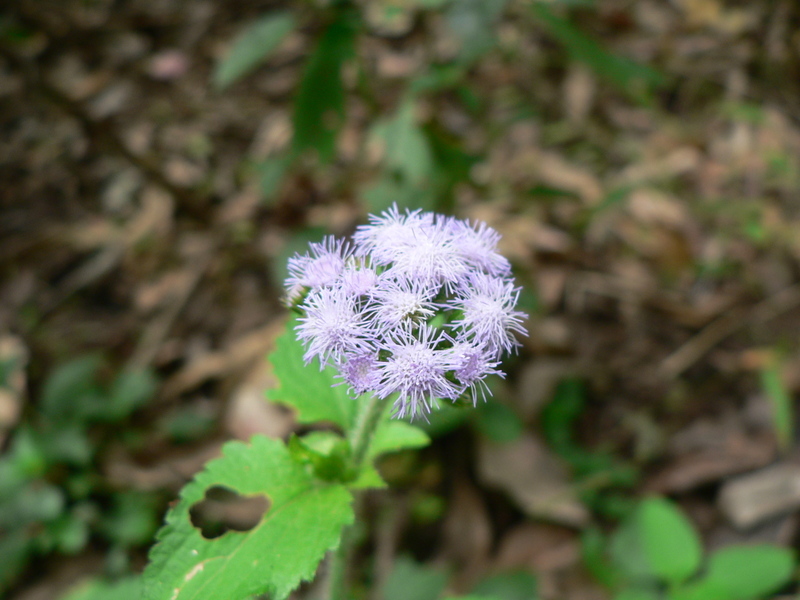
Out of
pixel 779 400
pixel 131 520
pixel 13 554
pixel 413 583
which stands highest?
pixel 779 400

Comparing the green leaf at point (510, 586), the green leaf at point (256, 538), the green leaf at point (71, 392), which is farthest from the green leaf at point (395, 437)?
the green leaf at point (71, 392)

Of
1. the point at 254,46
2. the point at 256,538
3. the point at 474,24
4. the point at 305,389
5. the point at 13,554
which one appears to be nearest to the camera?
the point at 256,538

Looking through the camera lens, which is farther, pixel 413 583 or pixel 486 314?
pixel 413 583

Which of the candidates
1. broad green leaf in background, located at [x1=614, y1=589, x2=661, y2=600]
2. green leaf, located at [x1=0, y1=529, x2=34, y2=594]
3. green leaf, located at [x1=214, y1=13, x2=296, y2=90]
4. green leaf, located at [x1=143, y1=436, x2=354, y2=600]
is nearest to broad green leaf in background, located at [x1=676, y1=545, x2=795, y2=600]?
broad green leaf in background, located at [x1=614, y1=589, x2=661, y2=600]

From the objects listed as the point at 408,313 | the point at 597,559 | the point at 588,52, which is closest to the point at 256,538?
the point at 408,313

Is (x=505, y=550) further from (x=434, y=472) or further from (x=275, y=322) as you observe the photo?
(x=275, y=322)

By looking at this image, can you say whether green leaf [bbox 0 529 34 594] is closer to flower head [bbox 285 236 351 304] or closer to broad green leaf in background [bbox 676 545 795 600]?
flower head [bbox 285 236 351 304]

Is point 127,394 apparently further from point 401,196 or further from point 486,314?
point 486,314

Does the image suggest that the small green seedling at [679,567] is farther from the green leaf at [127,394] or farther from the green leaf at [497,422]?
the green leaf at [127,394]

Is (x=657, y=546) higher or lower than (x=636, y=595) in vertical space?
higher
